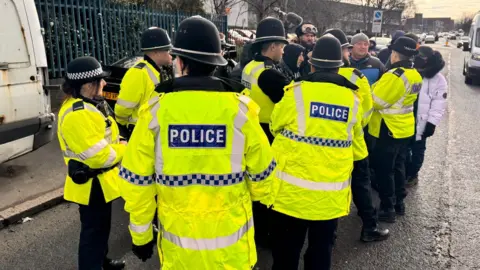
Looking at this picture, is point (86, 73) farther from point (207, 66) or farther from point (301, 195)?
point (301, 195)

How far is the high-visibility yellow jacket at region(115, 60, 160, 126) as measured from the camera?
13.2ft

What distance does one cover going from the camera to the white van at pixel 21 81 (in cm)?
425

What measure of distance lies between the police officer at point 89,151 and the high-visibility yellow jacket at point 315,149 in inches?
45.2

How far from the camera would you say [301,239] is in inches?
120

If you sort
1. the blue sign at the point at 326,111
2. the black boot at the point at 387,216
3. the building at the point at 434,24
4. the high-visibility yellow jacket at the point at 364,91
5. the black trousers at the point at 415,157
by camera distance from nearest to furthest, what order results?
the blue sign at the point at 326,111
the high-visibility yellow jacket at the point at 364,91
the black boot at the point at 387,216
the black trousers at the point at 415,157
the building at the point at 434,24

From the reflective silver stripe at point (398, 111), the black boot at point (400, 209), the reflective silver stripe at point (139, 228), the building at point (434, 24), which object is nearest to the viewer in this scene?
the reflective silver stripe at point (139, 228)

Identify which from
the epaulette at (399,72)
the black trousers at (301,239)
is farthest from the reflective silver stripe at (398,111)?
the black trousers at (301,239)

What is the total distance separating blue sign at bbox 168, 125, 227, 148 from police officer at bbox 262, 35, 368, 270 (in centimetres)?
105

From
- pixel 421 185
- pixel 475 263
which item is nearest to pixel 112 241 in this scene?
pixel 475 263

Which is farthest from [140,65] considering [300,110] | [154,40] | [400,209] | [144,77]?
[400,209]

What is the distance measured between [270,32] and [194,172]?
6.84ft

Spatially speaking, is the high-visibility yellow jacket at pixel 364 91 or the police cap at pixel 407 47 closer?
the high-visibility yellow jacket at pixel 364 91

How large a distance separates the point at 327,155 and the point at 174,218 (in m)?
1.27

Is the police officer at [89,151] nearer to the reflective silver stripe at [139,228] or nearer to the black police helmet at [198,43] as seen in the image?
the reflective silver stripe at [139,228]
